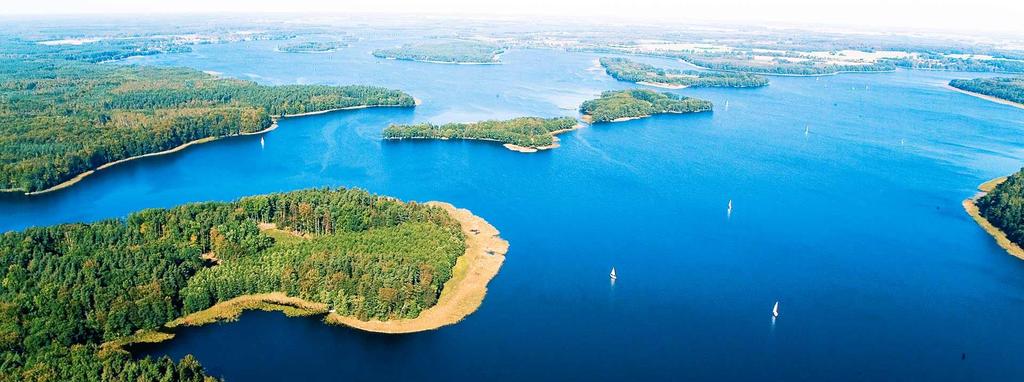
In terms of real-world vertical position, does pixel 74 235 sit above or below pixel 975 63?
below

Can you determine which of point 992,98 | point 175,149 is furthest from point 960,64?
point 175,149

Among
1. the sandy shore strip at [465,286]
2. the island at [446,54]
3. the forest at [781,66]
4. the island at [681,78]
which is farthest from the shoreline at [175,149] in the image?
the forest at [781,66]

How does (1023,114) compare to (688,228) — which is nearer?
(688,228)

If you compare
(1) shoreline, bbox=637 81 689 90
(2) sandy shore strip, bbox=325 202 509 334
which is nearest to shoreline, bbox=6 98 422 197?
(2) sandy shore strip, bbox=325 202 509 334

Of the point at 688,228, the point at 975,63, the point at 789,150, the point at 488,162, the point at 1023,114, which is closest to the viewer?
the point at 688,228

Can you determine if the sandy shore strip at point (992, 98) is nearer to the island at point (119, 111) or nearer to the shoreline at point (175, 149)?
the shoreline at point (175, 149)

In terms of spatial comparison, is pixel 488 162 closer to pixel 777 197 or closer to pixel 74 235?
pixel 777 197

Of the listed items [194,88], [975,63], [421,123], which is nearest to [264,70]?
[194,88]

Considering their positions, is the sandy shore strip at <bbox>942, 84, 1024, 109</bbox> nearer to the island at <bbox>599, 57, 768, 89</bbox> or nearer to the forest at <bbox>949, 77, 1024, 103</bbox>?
the forest at <bbox>949, 77, 1024, 103</bbox>
